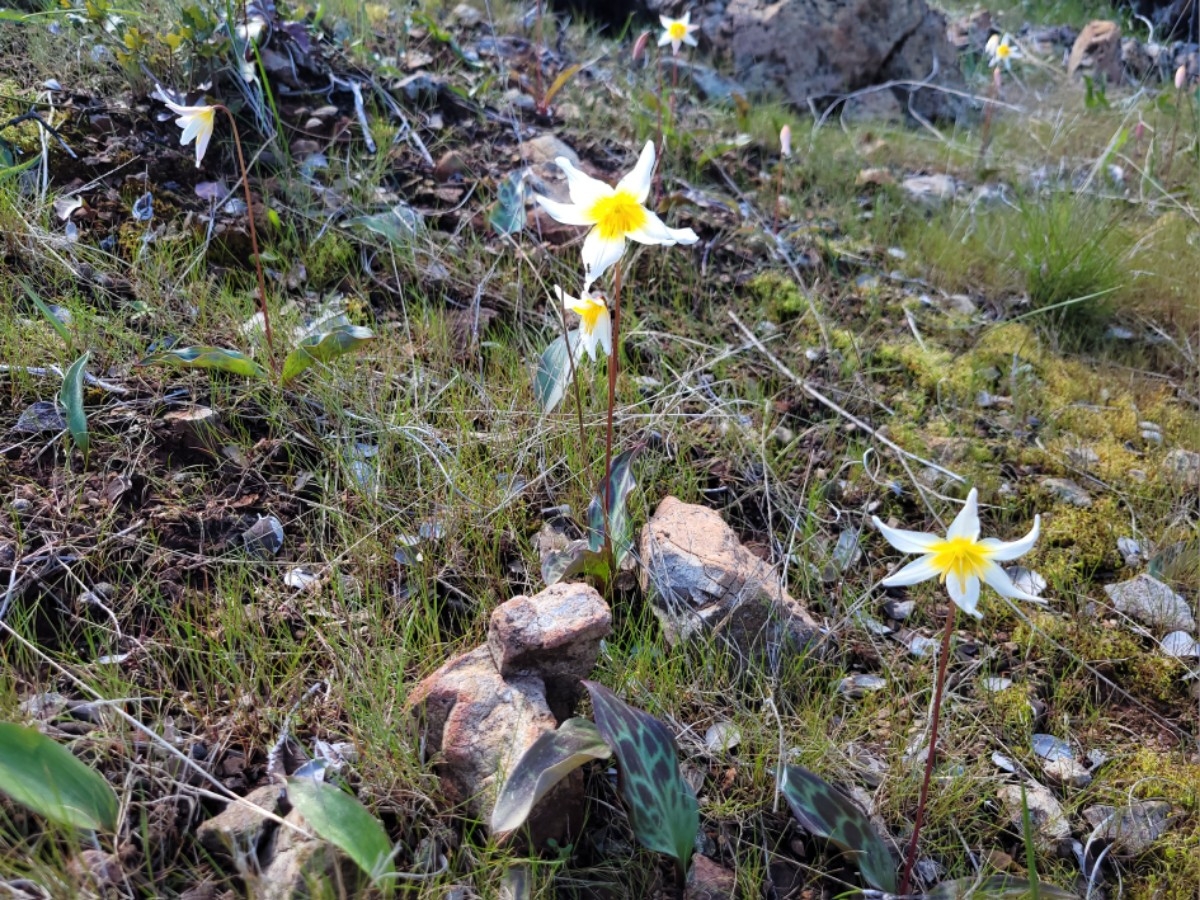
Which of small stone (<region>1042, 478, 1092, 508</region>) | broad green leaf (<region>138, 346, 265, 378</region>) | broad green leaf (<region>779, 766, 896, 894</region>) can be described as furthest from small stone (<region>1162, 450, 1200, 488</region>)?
broad green leaf (<region>138, 346, 265, 378</region>)

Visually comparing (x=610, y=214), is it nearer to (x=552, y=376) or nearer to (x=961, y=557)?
(x=552, y=376)

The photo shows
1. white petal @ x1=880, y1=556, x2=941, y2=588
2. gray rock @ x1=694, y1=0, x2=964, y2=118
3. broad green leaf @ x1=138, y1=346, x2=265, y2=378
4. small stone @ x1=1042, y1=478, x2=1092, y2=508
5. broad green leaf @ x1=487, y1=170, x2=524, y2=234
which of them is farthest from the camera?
gray rock @ x1=694, y1=0, x2=964, y2=118

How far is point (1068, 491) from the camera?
2307 millimetres

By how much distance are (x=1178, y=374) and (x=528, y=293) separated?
6.96 ft

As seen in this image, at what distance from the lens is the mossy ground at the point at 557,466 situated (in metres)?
1.49

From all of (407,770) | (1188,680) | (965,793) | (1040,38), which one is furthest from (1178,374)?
(1040,38)

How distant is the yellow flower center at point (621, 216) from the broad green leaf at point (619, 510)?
1.65 ft

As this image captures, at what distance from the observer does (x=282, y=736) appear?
1.44m

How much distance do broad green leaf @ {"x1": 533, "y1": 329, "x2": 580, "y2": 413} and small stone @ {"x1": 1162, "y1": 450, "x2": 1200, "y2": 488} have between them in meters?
1.65

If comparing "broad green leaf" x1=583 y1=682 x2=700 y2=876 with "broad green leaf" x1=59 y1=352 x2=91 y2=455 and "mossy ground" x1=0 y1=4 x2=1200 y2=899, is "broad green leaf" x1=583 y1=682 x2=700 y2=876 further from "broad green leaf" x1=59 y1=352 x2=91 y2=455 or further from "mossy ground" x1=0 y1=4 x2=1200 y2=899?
"broad green leaf" x1=59 y1=352 x2=91 y2=455

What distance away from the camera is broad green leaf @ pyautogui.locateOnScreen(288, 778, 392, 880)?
3.93 feet

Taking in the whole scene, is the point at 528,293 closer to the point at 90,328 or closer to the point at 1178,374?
the point at 90,328

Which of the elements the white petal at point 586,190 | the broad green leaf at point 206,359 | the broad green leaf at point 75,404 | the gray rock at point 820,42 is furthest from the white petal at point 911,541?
the gray rock at point 820,42

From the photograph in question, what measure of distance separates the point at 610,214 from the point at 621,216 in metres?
0.02
